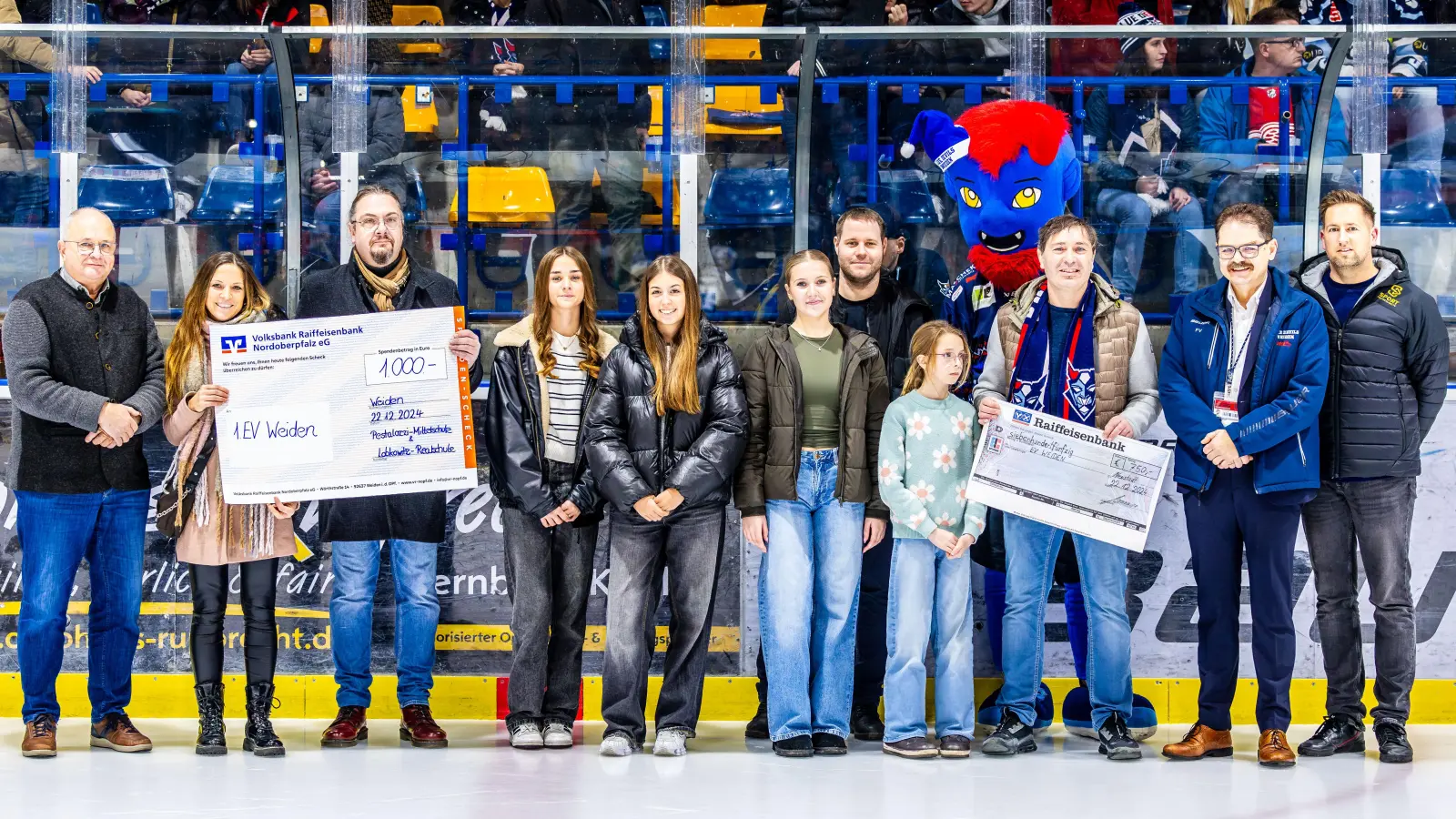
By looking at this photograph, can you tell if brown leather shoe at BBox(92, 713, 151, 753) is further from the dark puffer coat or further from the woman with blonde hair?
the dark puffer coat

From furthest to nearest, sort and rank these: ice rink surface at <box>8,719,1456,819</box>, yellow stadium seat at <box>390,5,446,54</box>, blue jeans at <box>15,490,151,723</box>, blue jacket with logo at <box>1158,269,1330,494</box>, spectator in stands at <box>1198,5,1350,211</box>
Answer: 1. yellow stadium seat at <box>390,5,446,54</box>
2. spectator in stands at <box>1198,5,1350,211</box>
3. blue jeans at <box>15,490,151,723</box>
4. blue jacket with logo at <box>1158,269,1330,494</box>
5. ice rink surface at <box>8,719,1456,819</box>

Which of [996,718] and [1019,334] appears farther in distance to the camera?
[996,718]

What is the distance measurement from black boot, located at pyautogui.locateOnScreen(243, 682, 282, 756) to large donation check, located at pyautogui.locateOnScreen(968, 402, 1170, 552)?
2.45 meters

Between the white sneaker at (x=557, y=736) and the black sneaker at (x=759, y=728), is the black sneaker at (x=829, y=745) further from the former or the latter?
the white sneaker at (x=557, y=736)

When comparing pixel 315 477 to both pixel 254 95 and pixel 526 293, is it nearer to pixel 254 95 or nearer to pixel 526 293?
pixel 526 293

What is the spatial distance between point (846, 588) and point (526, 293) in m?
1.76

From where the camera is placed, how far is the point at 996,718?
5230 millimetres

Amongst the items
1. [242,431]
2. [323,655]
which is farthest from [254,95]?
[323,655]

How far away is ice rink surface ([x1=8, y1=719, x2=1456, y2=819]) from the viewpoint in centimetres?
394

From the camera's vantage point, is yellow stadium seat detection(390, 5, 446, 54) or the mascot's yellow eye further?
yellow stadium seat detection(390, 5, 446, 54)

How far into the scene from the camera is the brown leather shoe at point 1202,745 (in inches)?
184

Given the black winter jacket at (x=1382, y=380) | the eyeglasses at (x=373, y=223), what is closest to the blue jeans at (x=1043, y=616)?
the black winter jacket at (x=1382, y=380)

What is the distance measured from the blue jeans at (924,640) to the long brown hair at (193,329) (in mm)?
2423

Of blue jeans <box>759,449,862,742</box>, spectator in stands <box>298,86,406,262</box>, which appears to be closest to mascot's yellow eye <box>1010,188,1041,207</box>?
blue jeans <box>759,449,862,742</box>
